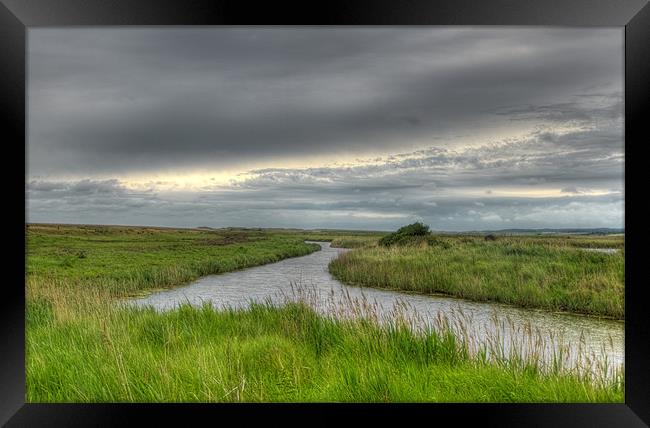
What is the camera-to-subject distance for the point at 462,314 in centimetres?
362

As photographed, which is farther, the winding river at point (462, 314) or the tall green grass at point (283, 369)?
the winding river at point (462, 314)

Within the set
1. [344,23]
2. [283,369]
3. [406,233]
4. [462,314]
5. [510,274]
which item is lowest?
[510,274]

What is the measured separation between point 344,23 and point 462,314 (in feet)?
8.14

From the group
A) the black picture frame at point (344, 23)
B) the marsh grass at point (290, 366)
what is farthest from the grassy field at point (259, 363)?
the black picture frame at point (344, 23)

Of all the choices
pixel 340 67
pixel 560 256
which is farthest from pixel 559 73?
pixel 560 256

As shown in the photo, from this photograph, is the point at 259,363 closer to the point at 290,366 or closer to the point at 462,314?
the point at 290,366

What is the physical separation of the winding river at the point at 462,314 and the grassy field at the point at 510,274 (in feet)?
1.23

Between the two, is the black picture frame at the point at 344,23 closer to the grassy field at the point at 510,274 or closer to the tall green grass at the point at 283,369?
the tall green grass at the point at 283,369

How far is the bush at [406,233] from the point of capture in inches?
637

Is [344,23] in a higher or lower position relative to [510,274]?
higher

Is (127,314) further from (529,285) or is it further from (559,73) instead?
(559,73)

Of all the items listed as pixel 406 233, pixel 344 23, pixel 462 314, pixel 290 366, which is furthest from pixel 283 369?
pixel 406 233

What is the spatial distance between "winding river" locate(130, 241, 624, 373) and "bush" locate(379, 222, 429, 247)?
499 centimetres

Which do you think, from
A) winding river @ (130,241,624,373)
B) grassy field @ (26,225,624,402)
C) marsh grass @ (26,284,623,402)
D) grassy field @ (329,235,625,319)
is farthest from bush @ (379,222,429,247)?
marsh grass @ (26,284,623,402)
